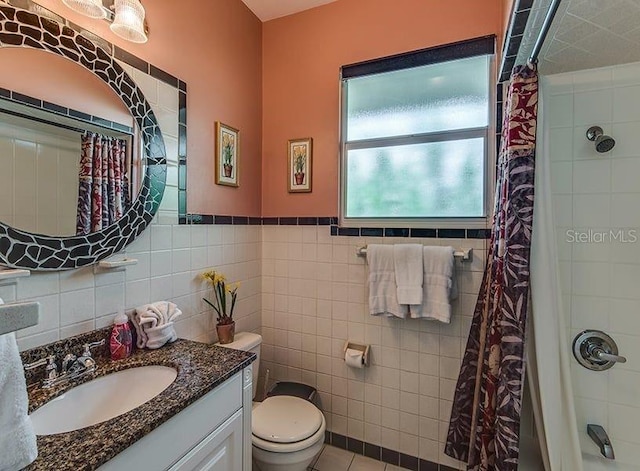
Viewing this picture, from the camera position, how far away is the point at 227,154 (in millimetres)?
1863

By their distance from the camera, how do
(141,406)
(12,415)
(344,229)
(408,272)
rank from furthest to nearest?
(344,229)
(408,272)
(141,406)
(12,415)

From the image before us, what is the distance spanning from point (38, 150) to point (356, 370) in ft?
5.97

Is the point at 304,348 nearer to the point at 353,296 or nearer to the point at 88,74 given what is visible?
the point at 353,296

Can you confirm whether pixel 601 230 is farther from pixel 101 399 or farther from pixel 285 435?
pixel 101 399

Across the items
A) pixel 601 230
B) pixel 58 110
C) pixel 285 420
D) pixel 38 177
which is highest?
pixel 58 110

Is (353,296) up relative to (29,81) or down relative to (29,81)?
down

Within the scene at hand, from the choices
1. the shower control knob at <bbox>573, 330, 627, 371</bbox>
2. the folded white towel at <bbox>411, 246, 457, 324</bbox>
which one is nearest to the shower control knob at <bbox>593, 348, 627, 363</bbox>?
the shower control knob at <bbox>573, 330, 627, 371</bbox>

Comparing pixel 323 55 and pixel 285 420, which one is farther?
pixel 323 55

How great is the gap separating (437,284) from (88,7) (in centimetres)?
182

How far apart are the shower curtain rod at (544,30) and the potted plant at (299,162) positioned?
1.24 meters

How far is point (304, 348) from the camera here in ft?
6.88

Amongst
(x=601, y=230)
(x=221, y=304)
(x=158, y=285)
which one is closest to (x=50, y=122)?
(x=158, y=285)

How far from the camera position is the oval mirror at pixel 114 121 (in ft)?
3.27

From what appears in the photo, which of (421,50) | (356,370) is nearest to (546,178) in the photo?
(421,50)
